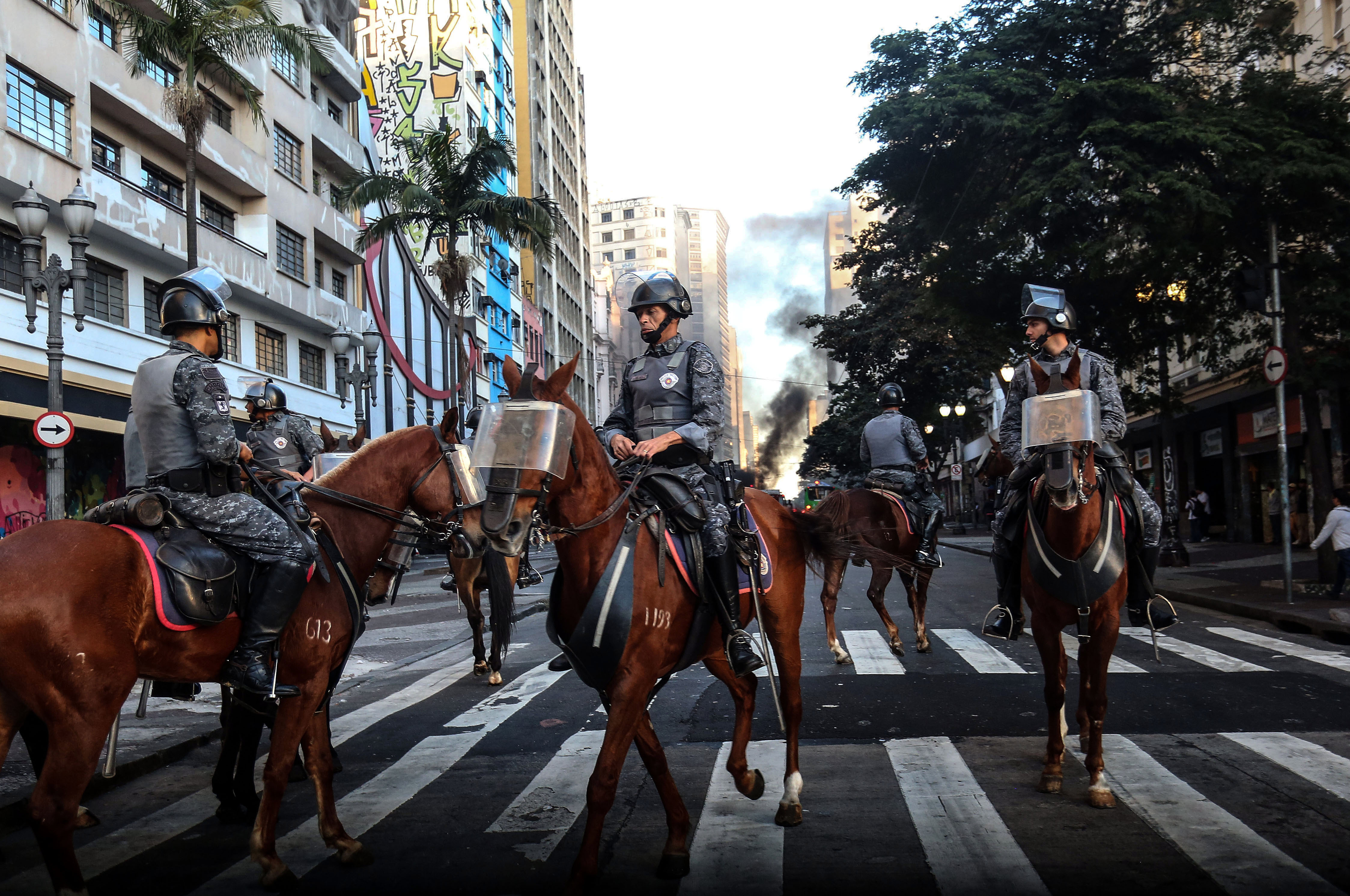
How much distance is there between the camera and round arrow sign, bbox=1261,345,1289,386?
553 inches

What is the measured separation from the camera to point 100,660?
13.8 feet

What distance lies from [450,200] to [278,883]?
94.6ft

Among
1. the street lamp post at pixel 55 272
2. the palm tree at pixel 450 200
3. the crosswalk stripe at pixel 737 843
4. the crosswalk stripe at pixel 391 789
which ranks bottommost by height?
the crosswalk stripe at pixel 391 789

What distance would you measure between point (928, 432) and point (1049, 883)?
39.2 metres

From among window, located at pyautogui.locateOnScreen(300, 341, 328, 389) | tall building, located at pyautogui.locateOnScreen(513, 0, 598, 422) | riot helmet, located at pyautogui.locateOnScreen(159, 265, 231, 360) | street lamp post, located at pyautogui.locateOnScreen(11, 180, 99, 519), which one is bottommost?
riot helmet, located at pyautogui.locateOnScreen(159, 265, 231, 360)

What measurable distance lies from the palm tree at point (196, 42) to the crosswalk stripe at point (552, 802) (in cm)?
1392

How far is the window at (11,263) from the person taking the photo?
1948 cm

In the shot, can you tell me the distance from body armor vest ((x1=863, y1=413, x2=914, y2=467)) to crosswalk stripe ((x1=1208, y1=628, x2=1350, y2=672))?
13.5ft

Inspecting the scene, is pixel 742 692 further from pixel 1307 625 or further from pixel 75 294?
pixel 75 294

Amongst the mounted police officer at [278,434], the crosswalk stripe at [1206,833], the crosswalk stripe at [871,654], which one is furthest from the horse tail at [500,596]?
the crosswalk stripe at [871,654]

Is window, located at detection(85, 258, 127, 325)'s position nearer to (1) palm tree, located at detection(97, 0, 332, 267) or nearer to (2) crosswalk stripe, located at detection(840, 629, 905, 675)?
(1) palm tree, located at detection(97, 0, 332, 267)

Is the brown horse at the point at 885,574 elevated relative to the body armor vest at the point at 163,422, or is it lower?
lower

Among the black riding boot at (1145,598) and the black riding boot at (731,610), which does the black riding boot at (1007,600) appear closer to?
the black riding boot at (1145,598)

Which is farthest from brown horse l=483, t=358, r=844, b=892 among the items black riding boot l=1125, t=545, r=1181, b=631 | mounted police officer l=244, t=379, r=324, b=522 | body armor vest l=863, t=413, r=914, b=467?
body armor vest l=863, t=413, r=914, b=467
